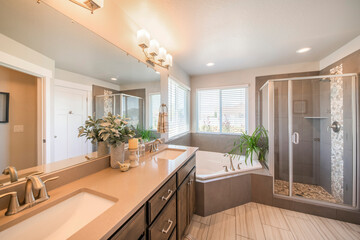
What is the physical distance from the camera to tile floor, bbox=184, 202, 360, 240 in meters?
1.49

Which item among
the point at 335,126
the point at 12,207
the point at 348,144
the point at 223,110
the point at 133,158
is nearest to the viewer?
the point at 12,207

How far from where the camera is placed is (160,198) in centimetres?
88

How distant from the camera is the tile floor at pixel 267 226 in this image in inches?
58.6

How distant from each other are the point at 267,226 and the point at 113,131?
2082 mm

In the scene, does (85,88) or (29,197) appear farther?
(85,88)

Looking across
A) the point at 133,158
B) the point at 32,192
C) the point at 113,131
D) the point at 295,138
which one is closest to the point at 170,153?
the point at 133,158

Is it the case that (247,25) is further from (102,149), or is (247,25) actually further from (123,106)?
(102,149)

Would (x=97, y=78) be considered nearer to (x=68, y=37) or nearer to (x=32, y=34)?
(x=68, y=37)

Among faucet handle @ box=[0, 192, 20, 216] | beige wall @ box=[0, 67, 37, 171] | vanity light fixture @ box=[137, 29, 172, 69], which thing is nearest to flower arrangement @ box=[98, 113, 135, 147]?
beige wall @ box=[0, 67, 37, 171]

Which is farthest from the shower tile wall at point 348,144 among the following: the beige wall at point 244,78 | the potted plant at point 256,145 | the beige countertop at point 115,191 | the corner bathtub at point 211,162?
the beige countertop at point 115,191

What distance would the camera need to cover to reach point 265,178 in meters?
2.01

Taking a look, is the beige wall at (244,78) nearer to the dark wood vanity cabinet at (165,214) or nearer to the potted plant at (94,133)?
the dark wood vanity cabinet at (165,214)

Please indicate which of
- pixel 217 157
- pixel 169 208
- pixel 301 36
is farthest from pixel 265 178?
pixel 301 36

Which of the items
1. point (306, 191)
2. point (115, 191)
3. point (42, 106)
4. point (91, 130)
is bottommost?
point (306, 191)
